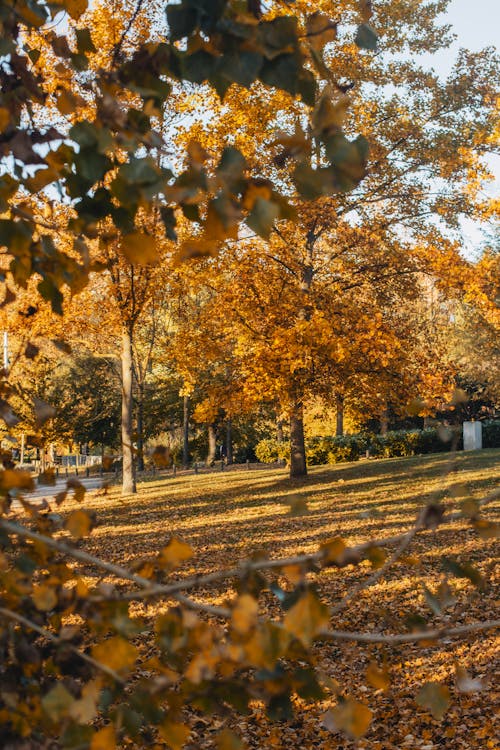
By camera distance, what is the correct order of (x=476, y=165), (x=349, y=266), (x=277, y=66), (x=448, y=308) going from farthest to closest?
(x=448, y=308), (x=349, y=266), (x=476, y=165), (x=277, y=66)

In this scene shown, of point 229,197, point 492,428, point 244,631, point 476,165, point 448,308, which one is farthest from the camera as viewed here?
point 448,308

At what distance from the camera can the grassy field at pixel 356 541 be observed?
4.30 metres

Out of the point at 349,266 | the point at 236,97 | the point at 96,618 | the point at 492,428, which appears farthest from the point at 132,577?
the point at 492,428

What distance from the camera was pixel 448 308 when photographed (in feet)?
135

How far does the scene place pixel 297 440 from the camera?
18.1 metres

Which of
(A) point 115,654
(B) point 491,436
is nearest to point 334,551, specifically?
(A) point 115,654

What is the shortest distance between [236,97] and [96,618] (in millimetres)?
14215

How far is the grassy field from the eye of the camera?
169 inches

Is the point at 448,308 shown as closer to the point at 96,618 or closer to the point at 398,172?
the point at 398,172

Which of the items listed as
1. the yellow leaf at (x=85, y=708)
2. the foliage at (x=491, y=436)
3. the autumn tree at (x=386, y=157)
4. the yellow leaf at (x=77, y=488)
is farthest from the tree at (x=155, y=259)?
the foliage at (x=491, y=436)

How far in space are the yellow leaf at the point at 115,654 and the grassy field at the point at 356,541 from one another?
476mm

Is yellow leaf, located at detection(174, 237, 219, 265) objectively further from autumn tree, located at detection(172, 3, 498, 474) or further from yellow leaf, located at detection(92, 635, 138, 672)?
autumn tree, located at detection(172, 3, 498, 474)

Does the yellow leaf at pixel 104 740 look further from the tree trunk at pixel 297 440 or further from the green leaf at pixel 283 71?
the tree trunk at pixel 297 440

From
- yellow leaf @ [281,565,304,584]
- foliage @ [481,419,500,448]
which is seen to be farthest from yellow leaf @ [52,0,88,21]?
foliage @ [481,419,500,448]
